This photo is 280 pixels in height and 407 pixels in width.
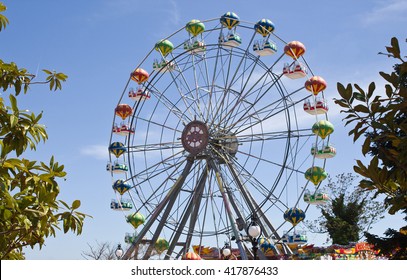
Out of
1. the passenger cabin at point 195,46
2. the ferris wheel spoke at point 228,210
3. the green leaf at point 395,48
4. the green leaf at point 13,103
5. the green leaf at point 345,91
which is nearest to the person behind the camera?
the green leaf at point 395,48

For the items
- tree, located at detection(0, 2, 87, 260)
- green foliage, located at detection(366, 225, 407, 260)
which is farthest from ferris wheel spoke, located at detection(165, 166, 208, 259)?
tree, located at detection(0, 2, 87, 260)

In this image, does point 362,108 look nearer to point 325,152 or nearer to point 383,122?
point 383,122

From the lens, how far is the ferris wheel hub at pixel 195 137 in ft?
79.8

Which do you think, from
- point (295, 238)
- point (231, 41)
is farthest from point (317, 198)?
point (231, 41)

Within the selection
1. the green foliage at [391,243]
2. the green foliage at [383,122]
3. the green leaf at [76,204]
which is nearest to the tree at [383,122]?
the green foliage at [383,122]

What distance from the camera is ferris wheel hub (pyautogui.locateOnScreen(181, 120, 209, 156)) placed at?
79.8 feet

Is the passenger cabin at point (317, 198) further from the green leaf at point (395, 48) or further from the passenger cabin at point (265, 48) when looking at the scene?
the green leaf at point (395, 48)

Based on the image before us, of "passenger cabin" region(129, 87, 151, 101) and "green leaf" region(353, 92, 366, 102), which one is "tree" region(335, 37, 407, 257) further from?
"passenger cabin" region(129, 87, 151, 101)

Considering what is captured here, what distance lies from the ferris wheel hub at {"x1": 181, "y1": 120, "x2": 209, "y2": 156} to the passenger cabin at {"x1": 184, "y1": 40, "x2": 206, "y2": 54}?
3.58 meters

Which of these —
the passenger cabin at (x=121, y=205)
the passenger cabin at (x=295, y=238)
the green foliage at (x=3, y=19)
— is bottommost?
the green foliage at (x=3, y=19)

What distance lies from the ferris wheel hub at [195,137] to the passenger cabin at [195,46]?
3.58 m

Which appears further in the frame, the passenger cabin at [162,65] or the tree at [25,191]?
the passenger cabin at [162,65]

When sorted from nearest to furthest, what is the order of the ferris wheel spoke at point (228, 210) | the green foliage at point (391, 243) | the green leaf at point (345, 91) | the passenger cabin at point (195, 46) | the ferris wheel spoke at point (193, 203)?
1. the green leaf at point (345, 91)
2. the green foliage at point (391, 243)
3. the ferris wheel spoke at point (228, 210)
4. the ferris wheel spoke at point (193, 203)
5. the passenger cabin at point (195, 46)

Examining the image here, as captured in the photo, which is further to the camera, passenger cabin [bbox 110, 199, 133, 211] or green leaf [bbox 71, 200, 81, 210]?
passenger cabin [bbox 110, 199, 133, 211]
